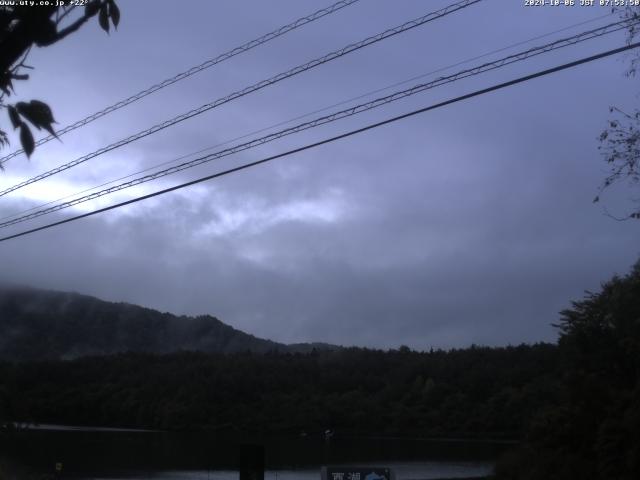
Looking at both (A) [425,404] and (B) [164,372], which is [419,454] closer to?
(A) [425,404]

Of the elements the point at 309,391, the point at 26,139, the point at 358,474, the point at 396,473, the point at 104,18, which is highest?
the point at 309,391

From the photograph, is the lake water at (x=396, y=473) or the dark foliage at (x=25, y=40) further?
the lake water at (x=396, y=473)

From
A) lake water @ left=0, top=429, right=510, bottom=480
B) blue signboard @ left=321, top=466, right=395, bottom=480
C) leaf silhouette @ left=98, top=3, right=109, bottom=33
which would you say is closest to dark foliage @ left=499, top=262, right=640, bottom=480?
blue signboard @ left=321, top=466, right=395, bottom=480

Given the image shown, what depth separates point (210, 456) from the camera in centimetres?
5416

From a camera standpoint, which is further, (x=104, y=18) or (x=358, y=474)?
(x=358, y=474)

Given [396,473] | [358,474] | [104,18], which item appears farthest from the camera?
[396,473]

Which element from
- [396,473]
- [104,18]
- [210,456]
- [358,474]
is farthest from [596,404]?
[210,456]

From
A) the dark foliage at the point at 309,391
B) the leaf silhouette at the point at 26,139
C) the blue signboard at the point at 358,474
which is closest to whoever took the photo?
the leaf silhouette at the point at 26,139

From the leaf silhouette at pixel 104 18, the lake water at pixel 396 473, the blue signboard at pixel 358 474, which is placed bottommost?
the blue signboard at pixel 358 474

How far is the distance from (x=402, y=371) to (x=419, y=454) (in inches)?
1646

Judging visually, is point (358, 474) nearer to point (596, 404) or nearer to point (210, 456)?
point (596, 404)

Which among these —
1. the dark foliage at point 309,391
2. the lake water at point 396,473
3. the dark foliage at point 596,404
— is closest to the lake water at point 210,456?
the lake water at point 396,473

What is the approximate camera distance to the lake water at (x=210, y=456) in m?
40.4

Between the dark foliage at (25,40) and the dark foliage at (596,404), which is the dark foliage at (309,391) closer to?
the dark foliage at (596,404)
